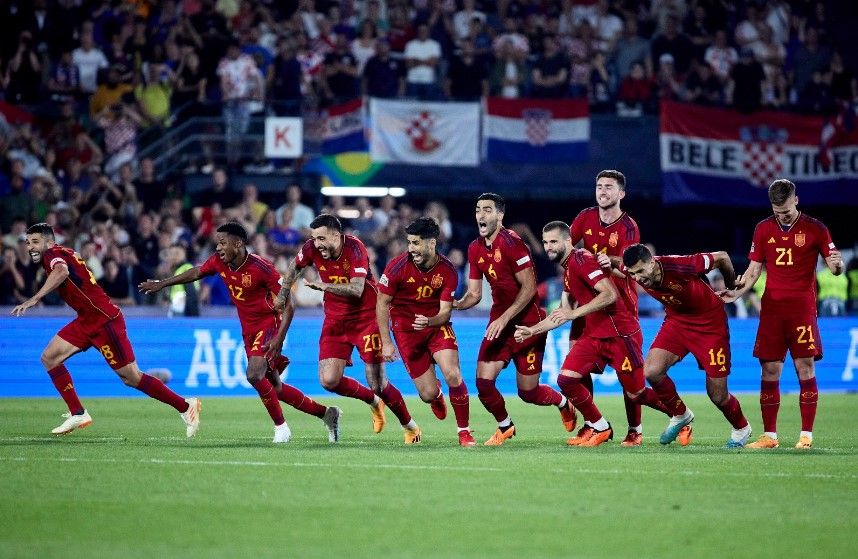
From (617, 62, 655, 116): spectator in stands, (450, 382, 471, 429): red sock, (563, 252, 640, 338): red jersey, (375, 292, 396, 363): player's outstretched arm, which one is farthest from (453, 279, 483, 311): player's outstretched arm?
(617, 62, 655, 116): spectator in stands

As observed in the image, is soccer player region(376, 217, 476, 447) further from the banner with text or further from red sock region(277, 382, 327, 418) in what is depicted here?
the banner with text

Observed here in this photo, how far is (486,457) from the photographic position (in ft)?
39.0

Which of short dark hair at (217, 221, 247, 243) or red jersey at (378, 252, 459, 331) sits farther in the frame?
short dark hair at (217, 221, 247, 243)

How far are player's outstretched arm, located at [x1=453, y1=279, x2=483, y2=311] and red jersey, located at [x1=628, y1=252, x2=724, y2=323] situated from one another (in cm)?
163

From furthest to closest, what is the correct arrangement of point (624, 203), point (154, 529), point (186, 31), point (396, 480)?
point (624, 203) → point (186, 31) → point (396, 480) → point (154, 529)

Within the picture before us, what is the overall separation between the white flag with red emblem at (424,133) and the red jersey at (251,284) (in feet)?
39.4

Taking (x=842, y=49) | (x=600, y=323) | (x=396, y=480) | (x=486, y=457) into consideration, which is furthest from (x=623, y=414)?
(x=842, y=49)

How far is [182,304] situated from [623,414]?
24.2 ft

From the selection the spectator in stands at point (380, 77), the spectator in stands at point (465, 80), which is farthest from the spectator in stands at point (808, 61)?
the spectator in stands at point (380, 77)

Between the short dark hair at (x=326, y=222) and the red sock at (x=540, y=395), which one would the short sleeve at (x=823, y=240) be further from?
the short dark hair at (x=326, y=222)

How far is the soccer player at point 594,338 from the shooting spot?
1316 centimetres

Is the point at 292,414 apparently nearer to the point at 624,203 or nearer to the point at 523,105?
the point at 523,105

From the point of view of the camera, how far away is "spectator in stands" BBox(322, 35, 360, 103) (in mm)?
26219

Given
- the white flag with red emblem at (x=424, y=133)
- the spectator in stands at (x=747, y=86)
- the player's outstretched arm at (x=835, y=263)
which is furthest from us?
the spectator in stands at (x=747, y=86)
